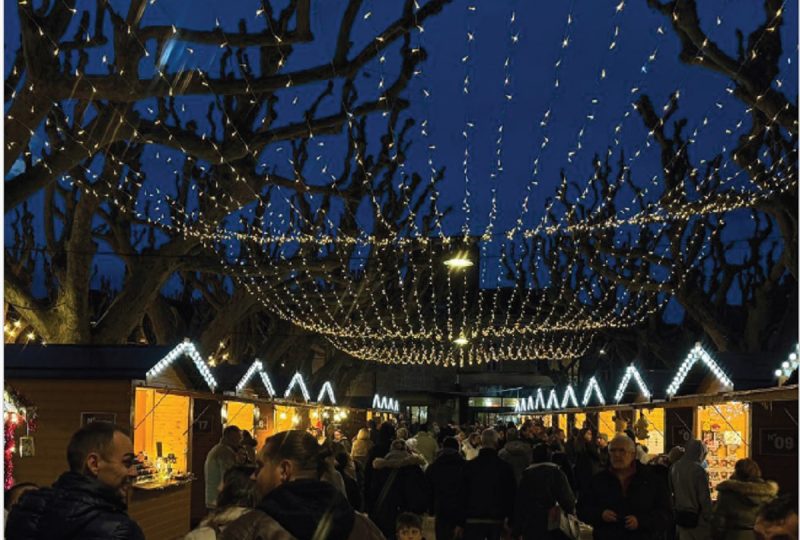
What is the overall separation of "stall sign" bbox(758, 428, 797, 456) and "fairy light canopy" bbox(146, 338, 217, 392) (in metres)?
7.73

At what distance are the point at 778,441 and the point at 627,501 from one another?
23.6 ft

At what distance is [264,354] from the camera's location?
30.1 meters

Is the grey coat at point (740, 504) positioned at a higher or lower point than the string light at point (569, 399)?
lower

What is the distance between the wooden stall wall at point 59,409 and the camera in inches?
479

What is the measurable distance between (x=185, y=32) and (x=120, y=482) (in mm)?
4644

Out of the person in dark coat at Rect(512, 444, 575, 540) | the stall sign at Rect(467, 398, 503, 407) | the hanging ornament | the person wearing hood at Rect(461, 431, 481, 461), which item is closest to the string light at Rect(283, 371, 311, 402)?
the person wearing hood at Rect(461, 431, 481, 461)

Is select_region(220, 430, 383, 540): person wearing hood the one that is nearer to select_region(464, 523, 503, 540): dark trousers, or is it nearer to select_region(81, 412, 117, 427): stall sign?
select_region(464, 523, 503, 540): dark trousers

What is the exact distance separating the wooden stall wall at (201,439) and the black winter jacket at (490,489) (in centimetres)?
695

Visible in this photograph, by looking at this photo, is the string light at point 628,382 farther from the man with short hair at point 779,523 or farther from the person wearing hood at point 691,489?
the man with short hair at point 779,523

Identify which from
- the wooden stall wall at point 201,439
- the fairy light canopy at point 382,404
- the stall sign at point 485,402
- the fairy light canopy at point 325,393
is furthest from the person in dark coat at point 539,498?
the stall sign at point 485,402

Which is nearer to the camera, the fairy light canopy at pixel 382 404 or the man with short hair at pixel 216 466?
the man with short hair at pixel 216 466

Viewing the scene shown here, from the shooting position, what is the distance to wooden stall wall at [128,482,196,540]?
1211 cm

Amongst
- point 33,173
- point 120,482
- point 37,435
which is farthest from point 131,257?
point 120,482

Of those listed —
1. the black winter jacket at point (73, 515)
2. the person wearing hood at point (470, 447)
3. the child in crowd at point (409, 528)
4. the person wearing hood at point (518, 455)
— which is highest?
the black winter jacket at point (73, 515)
